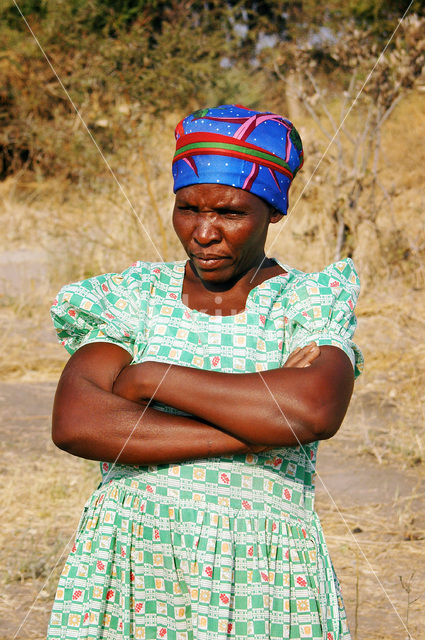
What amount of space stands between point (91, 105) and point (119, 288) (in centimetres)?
930

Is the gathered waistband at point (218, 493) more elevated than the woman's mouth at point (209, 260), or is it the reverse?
the woman's mouth at point (209, 260)

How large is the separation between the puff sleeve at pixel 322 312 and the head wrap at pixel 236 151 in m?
0.18

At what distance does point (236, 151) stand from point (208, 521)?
67 cm

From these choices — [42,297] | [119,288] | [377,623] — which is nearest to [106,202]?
[42,297]

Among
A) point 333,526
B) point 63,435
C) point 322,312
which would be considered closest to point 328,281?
point 322,312

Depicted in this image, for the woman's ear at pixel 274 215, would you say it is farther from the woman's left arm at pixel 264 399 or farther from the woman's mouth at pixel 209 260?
the woman's left arm at pixel 264 399

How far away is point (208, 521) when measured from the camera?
1.59 m

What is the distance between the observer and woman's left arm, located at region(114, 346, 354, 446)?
1549mm

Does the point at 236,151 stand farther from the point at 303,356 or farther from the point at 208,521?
the point at 208,521

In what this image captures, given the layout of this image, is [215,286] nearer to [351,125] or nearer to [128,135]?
[128,135]

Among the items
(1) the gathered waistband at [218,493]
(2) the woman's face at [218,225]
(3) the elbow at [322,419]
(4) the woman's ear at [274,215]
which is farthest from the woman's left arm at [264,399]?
(4) the woman's ear at [274,215]

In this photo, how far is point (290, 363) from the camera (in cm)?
162

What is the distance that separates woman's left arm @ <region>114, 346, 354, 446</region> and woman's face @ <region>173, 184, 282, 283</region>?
0.22m

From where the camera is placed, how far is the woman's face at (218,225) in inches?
64.6
